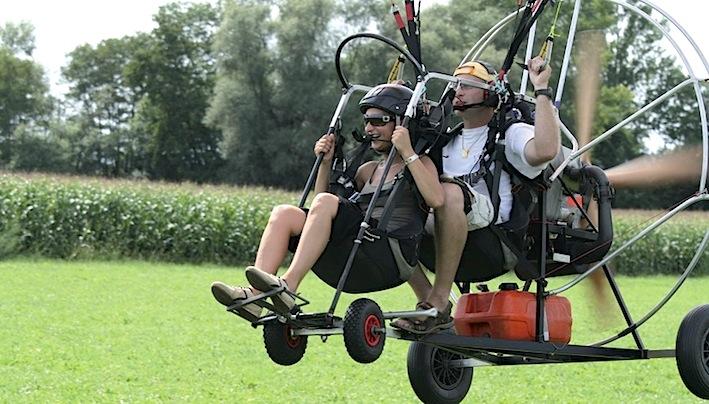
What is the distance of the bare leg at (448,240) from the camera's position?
18.6 ft

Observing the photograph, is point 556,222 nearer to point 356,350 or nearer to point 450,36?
point 356,350

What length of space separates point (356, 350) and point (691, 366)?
2.75 metres

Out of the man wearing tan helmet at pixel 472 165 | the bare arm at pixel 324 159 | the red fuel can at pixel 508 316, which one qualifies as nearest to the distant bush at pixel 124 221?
the red fuel can at pixel 508 316

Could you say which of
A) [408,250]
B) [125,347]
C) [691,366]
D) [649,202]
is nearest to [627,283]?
[649,202]

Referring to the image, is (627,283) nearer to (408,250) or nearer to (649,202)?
(649,202)

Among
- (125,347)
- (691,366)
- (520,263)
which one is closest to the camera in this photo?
(520,263)

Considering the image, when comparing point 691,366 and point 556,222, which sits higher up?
point 556,222

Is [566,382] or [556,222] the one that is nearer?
[556,222]

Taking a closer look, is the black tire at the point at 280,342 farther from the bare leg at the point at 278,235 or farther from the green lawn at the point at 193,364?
the green lawn at the point at 193,364

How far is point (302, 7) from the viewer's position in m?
48.6

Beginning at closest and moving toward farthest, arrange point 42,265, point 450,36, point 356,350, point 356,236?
point 356,350 < point 356,236 < point 42,265 < point 450,36

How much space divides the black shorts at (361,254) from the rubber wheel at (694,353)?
2213mm

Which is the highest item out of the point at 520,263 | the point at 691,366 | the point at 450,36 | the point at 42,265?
the point at 450,36

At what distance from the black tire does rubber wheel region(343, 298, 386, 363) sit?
1.39 ft
